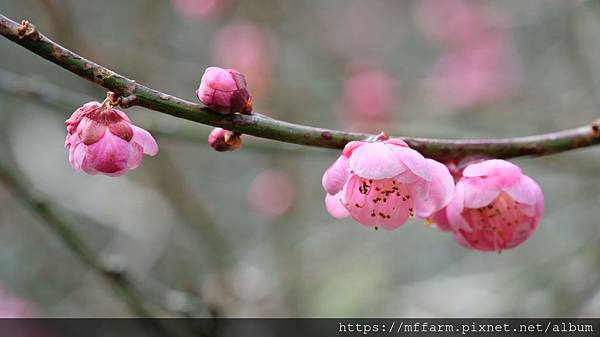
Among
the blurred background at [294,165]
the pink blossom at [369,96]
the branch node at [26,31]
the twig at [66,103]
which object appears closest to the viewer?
the branch node at [26,31]

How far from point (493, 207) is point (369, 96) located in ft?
7.92

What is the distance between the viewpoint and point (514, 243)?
1.07 meters

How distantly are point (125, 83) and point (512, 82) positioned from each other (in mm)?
3301

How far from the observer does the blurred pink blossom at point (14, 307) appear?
2686 mm

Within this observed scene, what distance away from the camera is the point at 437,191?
944 mm

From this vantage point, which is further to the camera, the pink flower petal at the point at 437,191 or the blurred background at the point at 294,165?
the blurred background at the point at 294,165

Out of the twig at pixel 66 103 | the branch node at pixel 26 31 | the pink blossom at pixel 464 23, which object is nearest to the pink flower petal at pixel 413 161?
the branch node at pixel 26 31

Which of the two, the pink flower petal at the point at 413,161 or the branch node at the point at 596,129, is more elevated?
the branch node at the point at 596,129

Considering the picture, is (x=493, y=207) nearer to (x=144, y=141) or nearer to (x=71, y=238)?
(x=144, y=141)

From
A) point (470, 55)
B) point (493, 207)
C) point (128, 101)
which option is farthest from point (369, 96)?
point (128, 101)

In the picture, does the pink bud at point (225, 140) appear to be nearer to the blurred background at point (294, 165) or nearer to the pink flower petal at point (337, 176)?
the pink flower petal at point (337, 176)

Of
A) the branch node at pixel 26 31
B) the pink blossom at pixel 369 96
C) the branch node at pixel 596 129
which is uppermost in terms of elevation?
the pink blossom at pixel 369 96

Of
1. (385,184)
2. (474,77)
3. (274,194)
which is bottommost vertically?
(385,184)

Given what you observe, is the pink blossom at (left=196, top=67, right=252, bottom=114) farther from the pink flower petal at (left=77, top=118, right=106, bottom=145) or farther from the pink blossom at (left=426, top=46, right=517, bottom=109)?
the pink blossom at (left=426, top=46, right=517, bottom=109)
